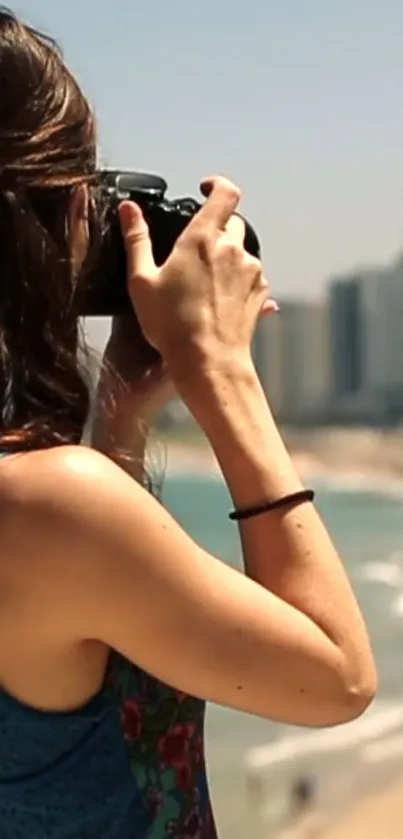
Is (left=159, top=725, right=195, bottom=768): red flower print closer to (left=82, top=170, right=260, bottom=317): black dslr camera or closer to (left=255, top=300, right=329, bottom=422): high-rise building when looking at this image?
(left=82, top=170, right=260, bottom=317): black dslr camera

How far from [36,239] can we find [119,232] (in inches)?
3.4

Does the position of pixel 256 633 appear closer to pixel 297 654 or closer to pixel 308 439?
pixel 297 654

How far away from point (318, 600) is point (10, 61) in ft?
1.15

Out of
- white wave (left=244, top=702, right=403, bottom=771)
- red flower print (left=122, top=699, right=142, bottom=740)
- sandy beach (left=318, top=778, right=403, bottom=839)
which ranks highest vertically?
red flower print (left=122, top=699, right=142, bottom=740)

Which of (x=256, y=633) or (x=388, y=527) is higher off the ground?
(x=256, y=633)

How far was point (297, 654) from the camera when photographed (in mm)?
844

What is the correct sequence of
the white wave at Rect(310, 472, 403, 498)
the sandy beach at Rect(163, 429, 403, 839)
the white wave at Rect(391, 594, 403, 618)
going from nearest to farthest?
the white wave at Rect(391, 594, 403, 618) → the white wave at Rect(310, 472, 403, 498) → the sandy beach at Rect(163, 429, 403, 839)

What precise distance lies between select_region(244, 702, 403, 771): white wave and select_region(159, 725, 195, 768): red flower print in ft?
29.0

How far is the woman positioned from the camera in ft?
2.72

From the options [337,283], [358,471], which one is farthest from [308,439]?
[337,283]

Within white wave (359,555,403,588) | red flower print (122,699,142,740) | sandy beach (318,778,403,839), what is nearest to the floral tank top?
red flower print (122,699,142,740)

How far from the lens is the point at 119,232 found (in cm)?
94

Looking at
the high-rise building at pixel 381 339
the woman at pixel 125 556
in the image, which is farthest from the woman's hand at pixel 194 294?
the high-rise building at pixel 381 339

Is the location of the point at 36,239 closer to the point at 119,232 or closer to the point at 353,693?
the point at 119,232
